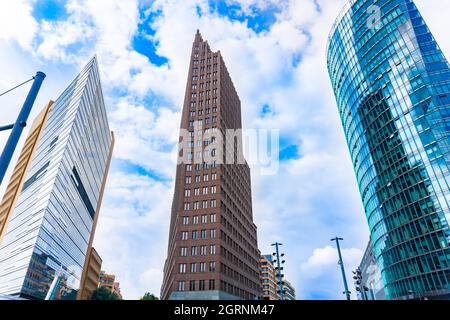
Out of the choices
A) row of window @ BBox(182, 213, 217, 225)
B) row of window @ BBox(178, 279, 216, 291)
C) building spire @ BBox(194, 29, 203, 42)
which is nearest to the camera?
row of window @ BBox(178, 279, 216, 291)

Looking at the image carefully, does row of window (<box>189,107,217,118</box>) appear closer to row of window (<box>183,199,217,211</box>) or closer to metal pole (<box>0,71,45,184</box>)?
row of window (<box>183,199,217,211</box>)

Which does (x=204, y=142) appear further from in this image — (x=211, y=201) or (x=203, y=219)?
(x=203, y=219)

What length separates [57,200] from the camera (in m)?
73.8

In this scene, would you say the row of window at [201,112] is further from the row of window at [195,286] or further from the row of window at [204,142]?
the row of window at [195,286]

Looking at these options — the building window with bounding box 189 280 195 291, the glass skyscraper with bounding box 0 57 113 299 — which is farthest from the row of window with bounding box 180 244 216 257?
the glass skyscraper with bounding box 0 57 113 299

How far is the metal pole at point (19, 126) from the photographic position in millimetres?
8783

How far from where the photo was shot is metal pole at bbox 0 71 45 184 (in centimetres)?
878

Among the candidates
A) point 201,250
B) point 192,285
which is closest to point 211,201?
point 201,250

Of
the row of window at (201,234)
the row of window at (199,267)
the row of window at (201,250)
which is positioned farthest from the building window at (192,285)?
the row of window at (201,234)

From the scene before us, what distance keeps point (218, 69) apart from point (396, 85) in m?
54.6

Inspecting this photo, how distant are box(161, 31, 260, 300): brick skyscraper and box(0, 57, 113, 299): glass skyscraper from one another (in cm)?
2919

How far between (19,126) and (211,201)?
62.5 meters

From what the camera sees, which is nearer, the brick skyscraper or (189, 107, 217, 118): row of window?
the brick skyscraper
